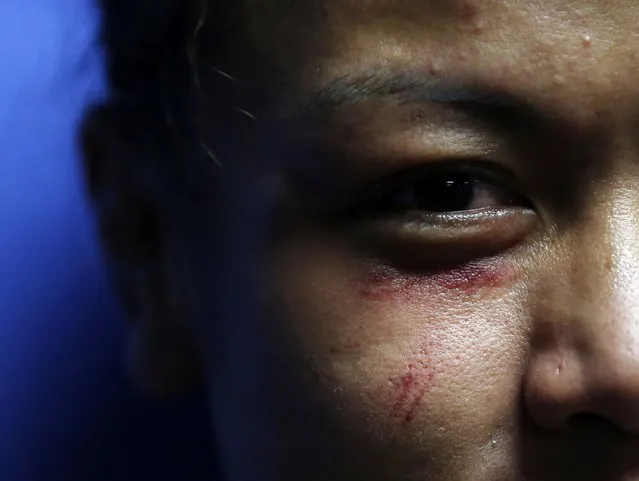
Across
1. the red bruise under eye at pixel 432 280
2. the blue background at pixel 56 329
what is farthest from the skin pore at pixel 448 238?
the blue background at pixel 56 329

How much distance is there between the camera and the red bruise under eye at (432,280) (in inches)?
21.2

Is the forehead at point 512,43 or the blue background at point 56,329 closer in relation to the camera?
the forehead at point 512,43

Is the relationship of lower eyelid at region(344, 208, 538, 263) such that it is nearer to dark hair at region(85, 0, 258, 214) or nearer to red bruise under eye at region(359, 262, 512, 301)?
red bruise under eye at region(359, 262, 512, 301)

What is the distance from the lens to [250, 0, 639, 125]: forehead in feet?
1.65

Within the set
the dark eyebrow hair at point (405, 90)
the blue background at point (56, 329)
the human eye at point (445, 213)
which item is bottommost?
the blue background at point (56, 329)

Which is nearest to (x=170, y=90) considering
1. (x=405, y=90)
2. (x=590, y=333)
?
(x=405, y=90)

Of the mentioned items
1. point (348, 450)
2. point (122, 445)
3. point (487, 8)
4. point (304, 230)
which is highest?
point (487, 8)

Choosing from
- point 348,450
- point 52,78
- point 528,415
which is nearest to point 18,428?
point 52,78

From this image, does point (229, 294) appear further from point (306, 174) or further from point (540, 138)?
point (540, 138)

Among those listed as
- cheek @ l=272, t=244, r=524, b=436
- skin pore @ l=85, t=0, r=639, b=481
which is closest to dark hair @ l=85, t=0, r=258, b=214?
skin pore @ l=85, t=0, r=639, b=481

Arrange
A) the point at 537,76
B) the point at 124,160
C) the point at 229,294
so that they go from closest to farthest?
the point at 537,76, the point at 229,294, the point at 124,160

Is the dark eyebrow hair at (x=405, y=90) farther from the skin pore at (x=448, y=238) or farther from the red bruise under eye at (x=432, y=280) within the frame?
the red bruise under eye at (x=432, y=280)

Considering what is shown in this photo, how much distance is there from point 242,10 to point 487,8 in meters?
0.18

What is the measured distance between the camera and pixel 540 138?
0.52m
